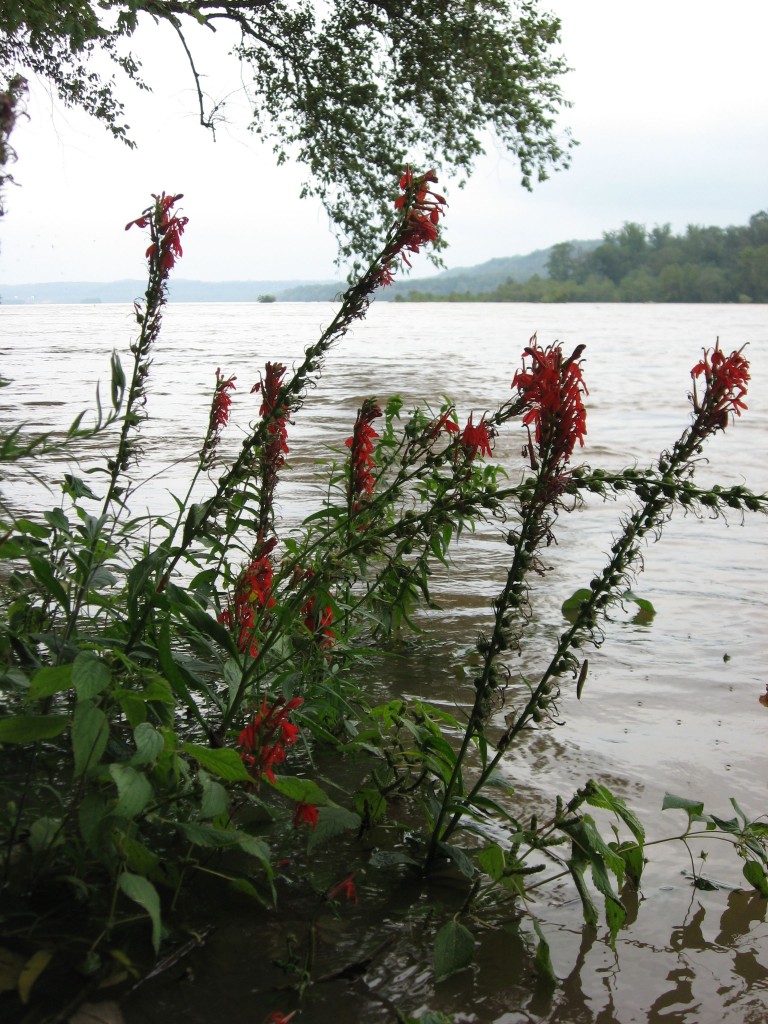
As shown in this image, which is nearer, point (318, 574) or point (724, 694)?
point (318, 574)

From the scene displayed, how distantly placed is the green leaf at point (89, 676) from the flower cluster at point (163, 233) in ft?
3.50

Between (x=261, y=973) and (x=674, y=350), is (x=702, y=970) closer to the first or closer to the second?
(x=261, y=973)

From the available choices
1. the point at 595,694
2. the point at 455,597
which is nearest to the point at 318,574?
the point at 595,694

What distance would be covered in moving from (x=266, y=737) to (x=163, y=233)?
1261 millimetres

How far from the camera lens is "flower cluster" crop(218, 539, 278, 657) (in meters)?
2.43

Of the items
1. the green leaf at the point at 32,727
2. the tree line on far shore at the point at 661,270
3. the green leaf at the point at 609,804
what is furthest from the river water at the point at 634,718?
the tree line on far shore at the point at 661,270

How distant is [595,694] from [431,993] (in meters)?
2.14

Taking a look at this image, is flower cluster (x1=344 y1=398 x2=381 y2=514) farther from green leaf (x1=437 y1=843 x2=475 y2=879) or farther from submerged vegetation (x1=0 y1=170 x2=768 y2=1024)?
green leaf (x1=437 y1=843 x2=475 y2=879)

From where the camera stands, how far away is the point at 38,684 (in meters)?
1.87

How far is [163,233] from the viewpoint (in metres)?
2.50

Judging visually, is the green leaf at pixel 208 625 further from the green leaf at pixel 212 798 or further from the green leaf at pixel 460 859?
the green leaf at pixel 460 859

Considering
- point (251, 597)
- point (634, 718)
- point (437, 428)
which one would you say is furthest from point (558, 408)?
point (634, 718)

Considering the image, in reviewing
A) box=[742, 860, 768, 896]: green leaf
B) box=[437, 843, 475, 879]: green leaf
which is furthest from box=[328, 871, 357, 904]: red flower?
box=[742, 860, 768, 896]: green leaf

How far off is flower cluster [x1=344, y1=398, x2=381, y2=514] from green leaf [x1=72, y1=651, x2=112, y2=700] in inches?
45.7
